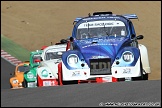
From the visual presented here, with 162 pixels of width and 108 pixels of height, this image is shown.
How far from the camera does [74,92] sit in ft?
30.8

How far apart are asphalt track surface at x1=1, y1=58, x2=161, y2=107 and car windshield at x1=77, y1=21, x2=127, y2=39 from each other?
15.1ft

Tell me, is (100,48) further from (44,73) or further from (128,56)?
(44,73)

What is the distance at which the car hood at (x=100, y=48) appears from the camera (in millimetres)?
13242

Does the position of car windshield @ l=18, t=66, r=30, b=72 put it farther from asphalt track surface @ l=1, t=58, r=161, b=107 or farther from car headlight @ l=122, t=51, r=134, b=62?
asphalt track surface @ l=1, t=58, r=161, b=107

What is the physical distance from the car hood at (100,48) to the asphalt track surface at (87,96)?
2.99m

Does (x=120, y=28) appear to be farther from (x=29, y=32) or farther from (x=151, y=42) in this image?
(x=29, y=32)

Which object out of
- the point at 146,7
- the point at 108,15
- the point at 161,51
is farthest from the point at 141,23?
the point at 108,15

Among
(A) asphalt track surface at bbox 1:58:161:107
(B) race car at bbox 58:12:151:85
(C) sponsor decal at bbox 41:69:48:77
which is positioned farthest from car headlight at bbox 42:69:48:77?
(A) asphalt track surface at bbox 1:58:161:107

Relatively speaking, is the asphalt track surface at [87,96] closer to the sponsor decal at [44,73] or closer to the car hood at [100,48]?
the car hood at [100,48]

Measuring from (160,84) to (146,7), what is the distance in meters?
49.0

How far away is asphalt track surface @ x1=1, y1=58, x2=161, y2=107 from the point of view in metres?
7.99

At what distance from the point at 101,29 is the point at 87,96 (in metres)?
6.34

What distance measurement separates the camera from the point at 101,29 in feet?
49.0

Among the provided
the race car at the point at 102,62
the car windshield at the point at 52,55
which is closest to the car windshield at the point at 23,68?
the car windshield at the point at 52,55
